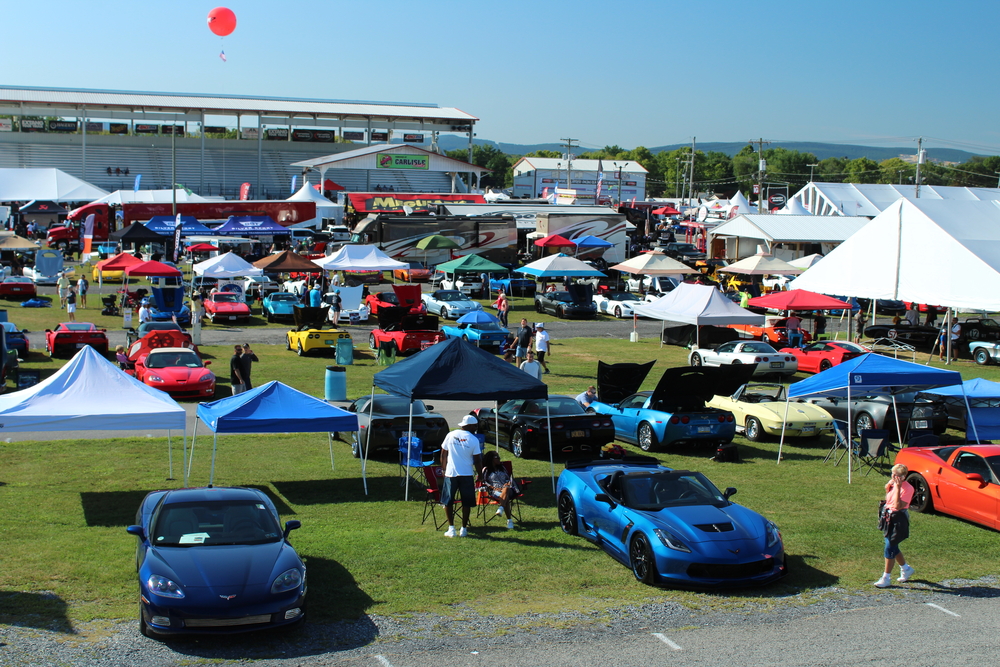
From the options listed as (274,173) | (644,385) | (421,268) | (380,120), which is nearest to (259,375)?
(644,385)

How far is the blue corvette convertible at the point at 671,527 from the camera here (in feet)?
32.4

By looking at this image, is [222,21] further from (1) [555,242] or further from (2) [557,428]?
(1) [555,242]

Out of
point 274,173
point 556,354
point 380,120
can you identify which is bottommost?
point 556,354

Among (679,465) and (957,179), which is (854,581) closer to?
(679,465)

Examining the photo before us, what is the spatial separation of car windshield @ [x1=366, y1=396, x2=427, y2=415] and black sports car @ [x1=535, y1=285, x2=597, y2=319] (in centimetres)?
2466

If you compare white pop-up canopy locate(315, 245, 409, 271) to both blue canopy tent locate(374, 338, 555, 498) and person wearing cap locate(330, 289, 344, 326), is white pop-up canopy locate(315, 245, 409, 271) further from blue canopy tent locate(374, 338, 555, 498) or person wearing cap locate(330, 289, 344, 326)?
blue canopy tent locate(374, 338, 555, 498)

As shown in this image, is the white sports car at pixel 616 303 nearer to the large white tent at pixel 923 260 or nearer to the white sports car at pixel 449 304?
the white sports car at pixel 449 304

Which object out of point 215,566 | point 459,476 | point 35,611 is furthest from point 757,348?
point 35,611

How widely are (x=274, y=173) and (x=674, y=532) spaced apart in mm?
88894

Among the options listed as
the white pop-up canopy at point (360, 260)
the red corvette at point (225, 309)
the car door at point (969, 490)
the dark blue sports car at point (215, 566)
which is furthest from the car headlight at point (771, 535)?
the white pop-up canopy at point (360, 260)

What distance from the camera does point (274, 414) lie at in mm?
13117

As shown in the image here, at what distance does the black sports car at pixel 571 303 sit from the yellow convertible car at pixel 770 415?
21593 millimetres

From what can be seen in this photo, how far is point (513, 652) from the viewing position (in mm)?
8273

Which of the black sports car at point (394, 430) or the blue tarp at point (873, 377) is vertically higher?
the blue tarp at point (873, 377)
